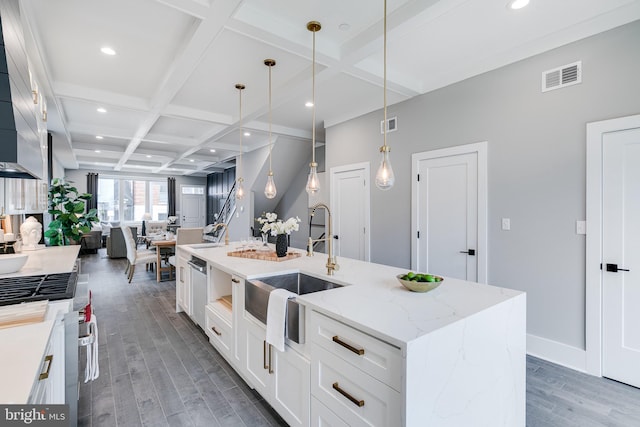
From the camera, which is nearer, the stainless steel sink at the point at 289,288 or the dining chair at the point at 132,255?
the stainless steel sink at the point at 289,288

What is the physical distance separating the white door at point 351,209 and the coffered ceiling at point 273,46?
3.22 ft

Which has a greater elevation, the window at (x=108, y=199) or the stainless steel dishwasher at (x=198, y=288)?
the window at (x=108, y=199)

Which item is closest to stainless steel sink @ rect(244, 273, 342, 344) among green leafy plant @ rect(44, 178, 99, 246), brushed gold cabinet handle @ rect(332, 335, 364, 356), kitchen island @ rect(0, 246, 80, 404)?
brushed gold cabinet handle @ rect(332, 335, 364, 356)

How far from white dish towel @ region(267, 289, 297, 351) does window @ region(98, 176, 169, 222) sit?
1192 centimetres

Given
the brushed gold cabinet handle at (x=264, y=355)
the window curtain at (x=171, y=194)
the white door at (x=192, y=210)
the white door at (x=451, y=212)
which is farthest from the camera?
the white door at (x=192, y=210)

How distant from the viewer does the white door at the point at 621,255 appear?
2.43m

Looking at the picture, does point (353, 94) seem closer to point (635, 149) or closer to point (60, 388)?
point (635, 149)

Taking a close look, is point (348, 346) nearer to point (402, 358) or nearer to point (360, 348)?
point (360, 348)

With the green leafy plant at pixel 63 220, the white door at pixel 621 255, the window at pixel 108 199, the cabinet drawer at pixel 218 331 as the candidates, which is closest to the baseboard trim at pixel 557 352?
the white door at pixel 621 255

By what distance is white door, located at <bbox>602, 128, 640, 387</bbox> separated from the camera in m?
2.43

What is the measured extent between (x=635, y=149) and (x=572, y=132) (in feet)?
1.46

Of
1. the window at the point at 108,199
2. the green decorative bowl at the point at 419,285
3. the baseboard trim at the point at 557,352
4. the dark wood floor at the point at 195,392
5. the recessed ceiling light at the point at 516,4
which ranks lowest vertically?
the dark wood floor at the point at 195,392

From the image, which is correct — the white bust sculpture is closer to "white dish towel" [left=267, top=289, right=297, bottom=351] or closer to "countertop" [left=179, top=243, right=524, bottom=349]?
"countertop" [left=179, top=243, right=524, bottom=349]

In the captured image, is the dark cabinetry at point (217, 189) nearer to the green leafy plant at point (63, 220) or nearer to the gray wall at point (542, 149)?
the green leafy plant at point (63, 220)
